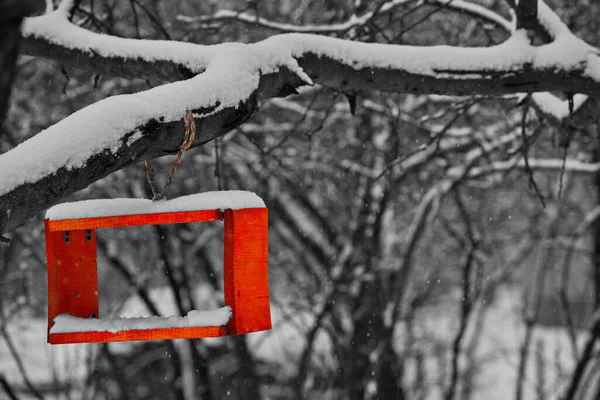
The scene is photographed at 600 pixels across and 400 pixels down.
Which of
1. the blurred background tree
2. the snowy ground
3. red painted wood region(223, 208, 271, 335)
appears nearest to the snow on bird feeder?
red painted wood region(223, 208, 271, 335)

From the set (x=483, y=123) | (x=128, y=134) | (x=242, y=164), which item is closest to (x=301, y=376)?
(x=242, y=164)

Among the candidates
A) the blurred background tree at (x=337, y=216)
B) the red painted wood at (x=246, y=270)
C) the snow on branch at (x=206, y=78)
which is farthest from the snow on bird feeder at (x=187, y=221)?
the blurred background tree at (x=337, y=216)

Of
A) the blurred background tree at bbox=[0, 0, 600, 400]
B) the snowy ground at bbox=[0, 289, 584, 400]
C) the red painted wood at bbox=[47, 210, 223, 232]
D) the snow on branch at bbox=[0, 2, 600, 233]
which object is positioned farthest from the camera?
the snowy ground at bbox=[0, 289, 584, 400]

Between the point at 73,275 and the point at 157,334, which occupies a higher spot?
the point at 73,275

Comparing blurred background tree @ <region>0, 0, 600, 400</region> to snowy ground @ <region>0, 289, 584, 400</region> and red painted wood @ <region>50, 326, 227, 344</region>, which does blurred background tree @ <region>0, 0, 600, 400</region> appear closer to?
snowy ground @ <region>0, 289, 584, 400</region>

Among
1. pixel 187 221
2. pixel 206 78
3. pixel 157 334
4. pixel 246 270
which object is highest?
pixel 206 78

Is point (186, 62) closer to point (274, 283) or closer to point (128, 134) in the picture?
point (128, 134)

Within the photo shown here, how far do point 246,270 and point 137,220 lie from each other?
41 cm

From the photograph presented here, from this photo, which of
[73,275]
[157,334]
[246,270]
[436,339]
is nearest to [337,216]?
[436,339]

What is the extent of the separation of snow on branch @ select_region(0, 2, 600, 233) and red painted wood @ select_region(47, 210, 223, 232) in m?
0.21

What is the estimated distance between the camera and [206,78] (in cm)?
225

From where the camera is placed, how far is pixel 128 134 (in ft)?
6.57

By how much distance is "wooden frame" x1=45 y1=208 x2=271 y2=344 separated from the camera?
89.9 inches

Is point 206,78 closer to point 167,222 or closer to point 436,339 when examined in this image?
point 167,222
